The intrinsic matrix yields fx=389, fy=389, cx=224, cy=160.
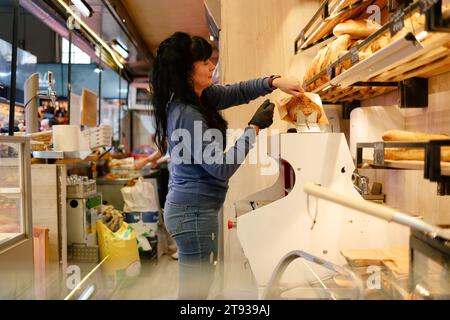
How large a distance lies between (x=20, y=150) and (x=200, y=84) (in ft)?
3.24

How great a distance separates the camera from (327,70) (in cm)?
165

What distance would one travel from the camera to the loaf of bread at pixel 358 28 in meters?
1.71

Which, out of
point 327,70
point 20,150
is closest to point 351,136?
point 327,70

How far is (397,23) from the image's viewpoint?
982 mm

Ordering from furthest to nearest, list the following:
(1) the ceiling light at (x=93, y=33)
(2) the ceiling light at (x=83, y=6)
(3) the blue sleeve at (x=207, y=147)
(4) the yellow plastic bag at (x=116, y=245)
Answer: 1. (1) the ceiling light at (x=93, y=33)
2. (2) the ceiling light at (x=83, y=6)
3. (4) the yellow plastic bag at (x=116, y=245)
4. (3) the blue sleeve at (x=207, y=147)

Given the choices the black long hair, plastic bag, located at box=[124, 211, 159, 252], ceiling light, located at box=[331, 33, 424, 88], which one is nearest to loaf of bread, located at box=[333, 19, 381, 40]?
ceiling light, located at box=[331, 33, 424, 88]

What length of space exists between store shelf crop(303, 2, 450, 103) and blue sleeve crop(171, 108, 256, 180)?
44 centimetres

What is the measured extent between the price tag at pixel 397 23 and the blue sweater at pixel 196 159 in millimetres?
581

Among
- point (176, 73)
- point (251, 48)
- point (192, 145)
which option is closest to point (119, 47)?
point (251, 48)

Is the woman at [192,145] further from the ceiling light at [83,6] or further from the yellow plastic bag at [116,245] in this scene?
the ceiling light at [83,6]

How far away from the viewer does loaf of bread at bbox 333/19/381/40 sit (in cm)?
171

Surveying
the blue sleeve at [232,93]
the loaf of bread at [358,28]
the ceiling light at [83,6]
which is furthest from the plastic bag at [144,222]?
the loaf of bread at [358,28]

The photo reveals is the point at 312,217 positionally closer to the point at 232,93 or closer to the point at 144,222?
the point at 232,93

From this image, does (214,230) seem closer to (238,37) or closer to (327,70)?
(327,70)
